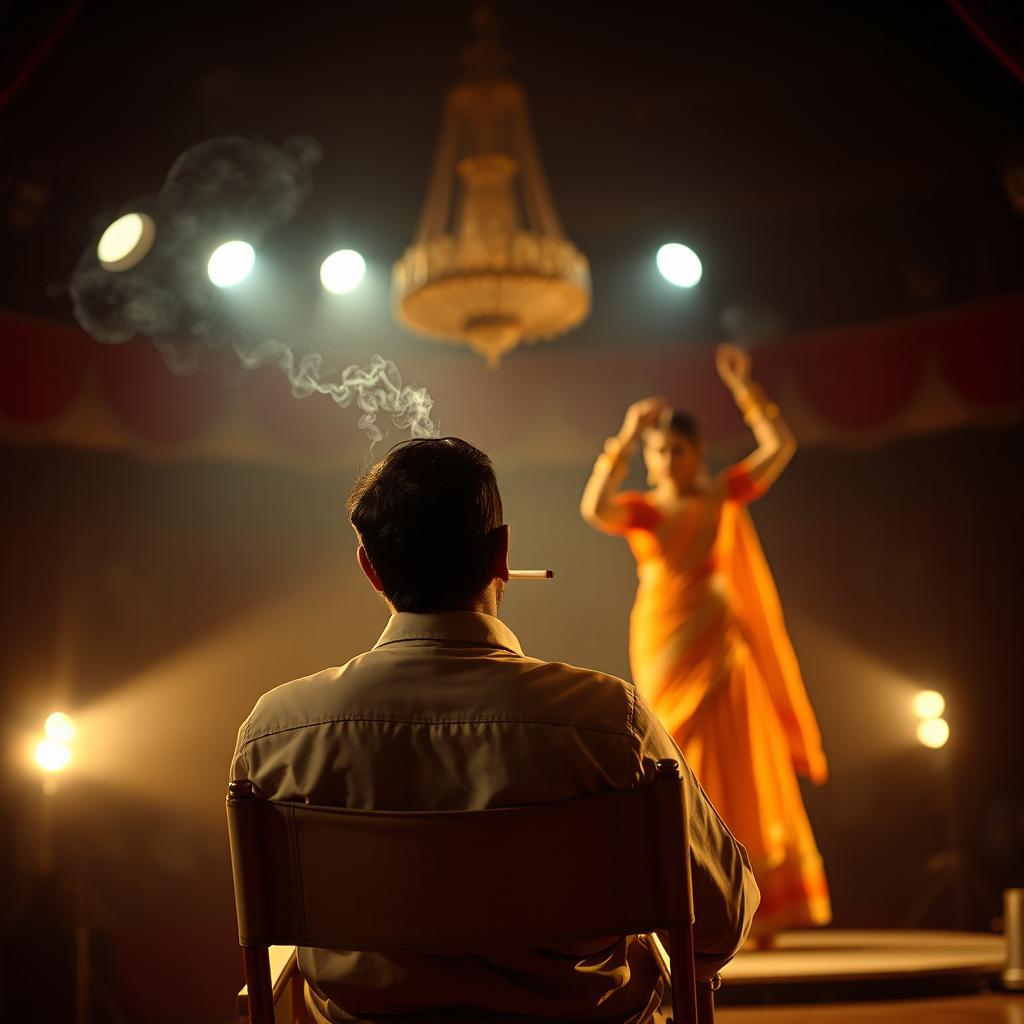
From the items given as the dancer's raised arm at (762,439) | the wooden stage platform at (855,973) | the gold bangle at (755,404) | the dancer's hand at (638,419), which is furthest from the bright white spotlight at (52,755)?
the gold bangle at (755,404)

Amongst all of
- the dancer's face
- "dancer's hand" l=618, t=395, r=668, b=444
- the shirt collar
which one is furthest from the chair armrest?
the dancer's face

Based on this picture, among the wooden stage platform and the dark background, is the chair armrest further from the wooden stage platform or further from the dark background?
the dark background

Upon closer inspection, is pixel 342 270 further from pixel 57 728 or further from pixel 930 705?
pixel 930 705

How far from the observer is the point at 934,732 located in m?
4.46

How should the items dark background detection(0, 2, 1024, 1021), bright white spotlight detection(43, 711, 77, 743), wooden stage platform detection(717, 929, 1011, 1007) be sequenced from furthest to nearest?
dark background detection(0, 2, 1024, 1021)
bright white spotlight detection(43, 711, 77, 743)
wooden stage platform detection(717, 929, 1011, 1007)

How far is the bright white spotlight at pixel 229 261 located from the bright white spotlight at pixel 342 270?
395mm

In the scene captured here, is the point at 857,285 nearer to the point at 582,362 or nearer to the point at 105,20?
the point at 582,362

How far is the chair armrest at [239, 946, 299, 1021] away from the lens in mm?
975

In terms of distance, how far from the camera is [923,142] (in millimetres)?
4758

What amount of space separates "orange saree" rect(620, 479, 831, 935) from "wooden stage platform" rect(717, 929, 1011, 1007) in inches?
6.1

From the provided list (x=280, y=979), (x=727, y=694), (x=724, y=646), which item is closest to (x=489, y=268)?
(x=724, y=646)

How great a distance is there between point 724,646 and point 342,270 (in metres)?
2.19

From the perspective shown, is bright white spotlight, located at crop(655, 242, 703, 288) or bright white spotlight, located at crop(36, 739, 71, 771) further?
bright white spotlight, located at crop(655, 242, 703, 288)

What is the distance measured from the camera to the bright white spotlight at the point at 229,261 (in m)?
3.79
